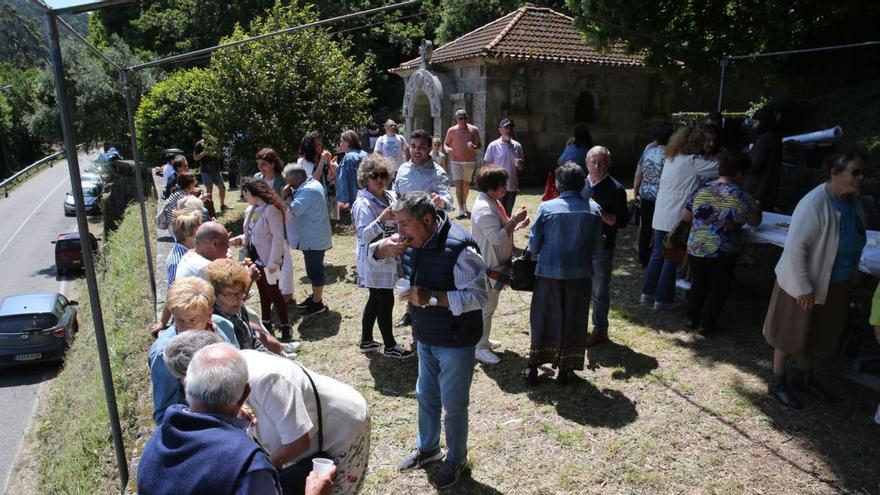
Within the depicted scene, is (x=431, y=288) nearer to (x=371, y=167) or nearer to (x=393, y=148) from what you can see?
(x=371, y=167)

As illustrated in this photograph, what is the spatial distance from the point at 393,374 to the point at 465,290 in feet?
6.65

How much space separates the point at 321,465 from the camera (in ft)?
7.64

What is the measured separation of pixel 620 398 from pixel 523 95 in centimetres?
1112

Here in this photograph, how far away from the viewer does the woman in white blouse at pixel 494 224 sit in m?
4.30

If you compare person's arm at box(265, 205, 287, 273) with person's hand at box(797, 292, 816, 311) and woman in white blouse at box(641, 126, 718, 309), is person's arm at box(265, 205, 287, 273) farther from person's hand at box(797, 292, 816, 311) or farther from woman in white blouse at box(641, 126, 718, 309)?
person's hand at box(797, 292, 816, 311)

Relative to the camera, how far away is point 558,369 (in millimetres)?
4535

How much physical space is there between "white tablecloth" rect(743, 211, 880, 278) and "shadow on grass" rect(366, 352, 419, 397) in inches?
127

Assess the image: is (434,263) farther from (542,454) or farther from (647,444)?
(647,444)

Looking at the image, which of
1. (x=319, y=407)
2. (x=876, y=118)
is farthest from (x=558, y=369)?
(x=876, y=118)

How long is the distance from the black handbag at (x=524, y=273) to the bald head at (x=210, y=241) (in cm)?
208

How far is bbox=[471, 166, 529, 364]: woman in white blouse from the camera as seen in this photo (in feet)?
14.1

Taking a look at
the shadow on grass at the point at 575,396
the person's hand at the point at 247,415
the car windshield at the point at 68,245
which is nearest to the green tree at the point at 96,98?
the car windshield at the point at 68,245

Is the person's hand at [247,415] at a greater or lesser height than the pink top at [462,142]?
lesser

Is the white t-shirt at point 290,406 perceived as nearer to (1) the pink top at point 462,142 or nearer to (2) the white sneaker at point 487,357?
(2) the white sneaker at point 487,357
